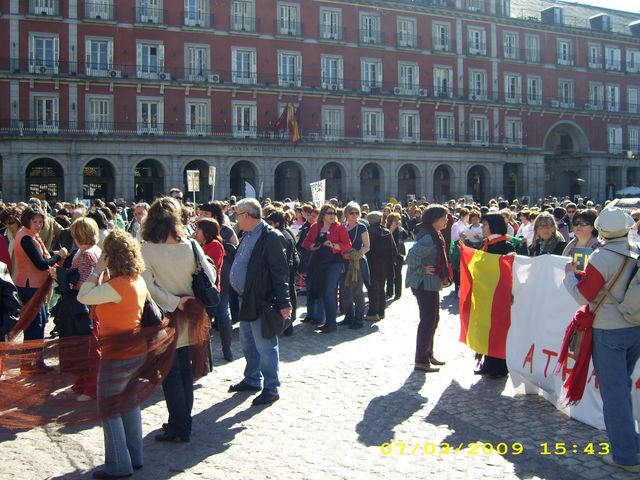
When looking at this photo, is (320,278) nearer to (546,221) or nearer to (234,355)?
(234,355)

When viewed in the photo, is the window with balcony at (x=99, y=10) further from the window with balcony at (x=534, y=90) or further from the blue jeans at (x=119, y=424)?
the blue jeans at (x=119, y=424)

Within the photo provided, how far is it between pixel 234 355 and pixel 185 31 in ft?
113

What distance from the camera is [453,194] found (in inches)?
1879

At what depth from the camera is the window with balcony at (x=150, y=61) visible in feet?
128

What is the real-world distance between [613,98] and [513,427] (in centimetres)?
5577

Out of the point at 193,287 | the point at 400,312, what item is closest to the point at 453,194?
the point at 400,312

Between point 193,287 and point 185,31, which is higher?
point 185,31

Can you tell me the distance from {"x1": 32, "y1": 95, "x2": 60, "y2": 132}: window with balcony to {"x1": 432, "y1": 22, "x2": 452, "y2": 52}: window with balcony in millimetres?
25727

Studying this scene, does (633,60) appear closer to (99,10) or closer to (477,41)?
(477,41)

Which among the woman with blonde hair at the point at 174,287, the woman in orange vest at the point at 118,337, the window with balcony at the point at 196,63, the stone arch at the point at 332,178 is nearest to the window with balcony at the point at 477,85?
the stone arch at the point at 332,178

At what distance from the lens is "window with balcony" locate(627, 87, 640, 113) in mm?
56684

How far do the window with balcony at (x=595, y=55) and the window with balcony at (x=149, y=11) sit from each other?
3452cm

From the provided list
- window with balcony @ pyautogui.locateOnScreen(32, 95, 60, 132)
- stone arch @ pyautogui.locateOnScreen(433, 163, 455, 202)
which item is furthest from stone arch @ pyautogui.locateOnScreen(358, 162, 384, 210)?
window with balcony @ pyautogui.locateOnScreen(32, 95, 60, 132)

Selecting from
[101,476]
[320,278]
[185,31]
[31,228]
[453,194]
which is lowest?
[101,476]
